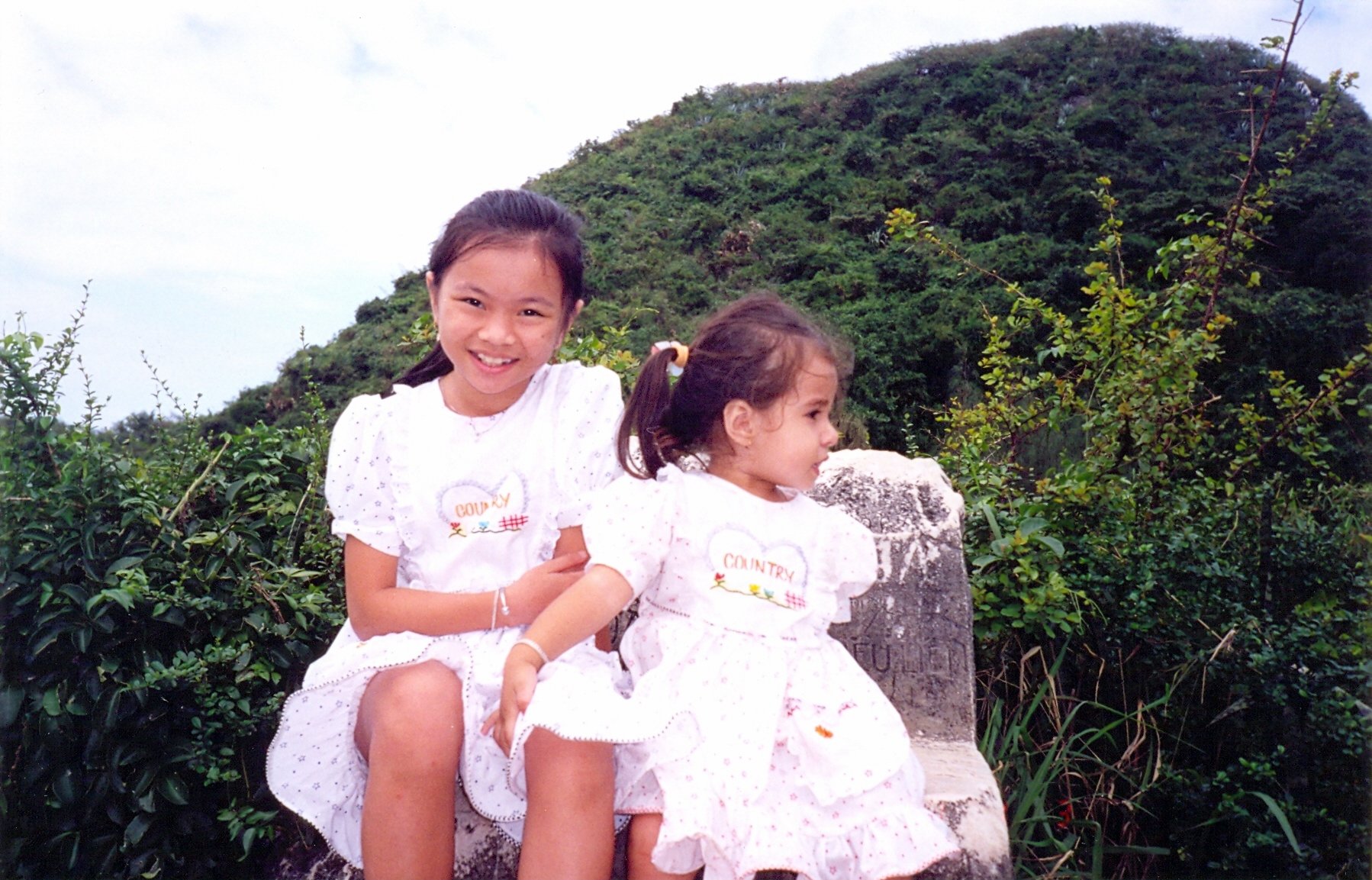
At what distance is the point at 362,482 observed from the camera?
74.6 inches

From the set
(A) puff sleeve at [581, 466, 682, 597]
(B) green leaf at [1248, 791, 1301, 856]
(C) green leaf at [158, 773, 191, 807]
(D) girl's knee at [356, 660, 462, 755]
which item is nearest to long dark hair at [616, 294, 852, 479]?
(A) puff sleeve at [581, 466, 682, 597]

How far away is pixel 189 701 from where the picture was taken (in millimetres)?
2152

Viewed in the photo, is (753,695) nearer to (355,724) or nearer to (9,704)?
(355,724)

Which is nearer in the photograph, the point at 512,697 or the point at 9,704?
the point at 512,697

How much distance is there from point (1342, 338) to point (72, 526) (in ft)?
33.2

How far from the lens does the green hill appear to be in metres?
9.95

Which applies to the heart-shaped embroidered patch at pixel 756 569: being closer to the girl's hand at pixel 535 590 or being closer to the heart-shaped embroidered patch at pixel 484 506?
the girl's hand at pixel 535 590

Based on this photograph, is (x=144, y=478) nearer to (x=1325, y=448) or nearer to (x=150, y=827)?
(x=150, y=827)

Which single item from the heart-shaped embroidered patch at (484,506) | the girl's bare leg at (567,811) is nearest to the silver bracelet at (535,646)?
the girl's bare leg at (567,811)

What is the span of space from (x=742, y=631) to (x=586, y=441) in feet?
1.70

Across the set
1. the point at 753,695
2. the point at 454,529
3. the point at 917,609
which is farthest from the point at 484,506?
the point at 917,609

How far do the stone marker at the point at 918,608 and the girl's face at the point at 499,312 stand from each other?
102 centimetres

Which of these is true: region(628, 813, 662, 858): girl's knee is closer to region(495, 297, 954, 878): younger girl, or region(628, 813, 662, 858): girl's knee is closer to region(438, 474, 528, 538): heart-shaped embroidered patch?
region(495, 297, 954, 878): younger girl

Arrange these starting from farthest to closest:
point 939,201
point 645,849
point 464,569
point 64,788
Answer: point 939,201 → point 64,788 → point 464,569 → point 645,849
